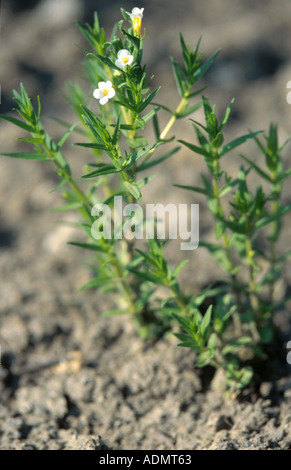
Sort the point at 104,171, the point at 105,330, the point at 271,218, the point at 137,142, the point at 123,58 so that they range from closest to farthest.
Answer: the point at 123,58 < the point at 104,171 < the point at 137,142 < the point at 271,218 < the point at 105,330

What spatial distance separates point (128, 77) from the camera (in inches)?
68.6

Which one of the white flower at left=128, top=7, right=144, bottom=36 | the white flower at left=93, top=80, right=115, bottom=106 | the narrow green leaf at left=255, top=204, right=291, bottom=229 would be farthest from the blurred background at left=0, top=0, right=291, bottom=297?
the white flower at left=128, top=7, right=144, bottom=36

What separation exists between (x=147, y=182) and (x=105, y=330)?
998mm

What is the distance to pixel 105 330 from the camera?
2732mm

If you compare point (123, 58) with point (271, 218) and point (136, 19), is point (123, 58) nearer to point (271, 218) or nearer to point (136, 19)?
point (136, 19)

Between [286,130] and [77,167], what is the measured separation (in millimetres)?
1574

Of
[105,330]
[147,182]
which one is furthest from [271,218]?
[105,330]

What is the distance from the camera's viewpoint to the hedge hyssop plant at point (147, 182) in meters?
1.81

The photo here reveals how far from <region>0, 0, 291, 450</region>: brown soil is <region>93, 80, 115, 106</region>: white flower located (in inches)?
31.4

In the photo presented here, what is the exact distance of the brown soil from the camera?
2.32m

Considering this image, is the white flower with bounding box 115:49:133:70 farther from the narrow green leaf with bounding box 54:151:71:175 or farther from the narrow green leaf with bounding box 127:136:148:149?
the narrow green leaf with bounding box 54:151:71:175

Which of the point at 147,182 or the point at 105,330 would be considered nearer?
the point at 147,182

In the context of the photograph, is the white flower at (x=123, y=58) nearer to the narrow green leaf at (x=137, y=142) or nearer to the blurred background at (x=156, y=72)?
the narrow green leaf at (x=137, y=142)

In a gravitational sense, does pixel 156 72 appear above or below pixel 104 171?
above
